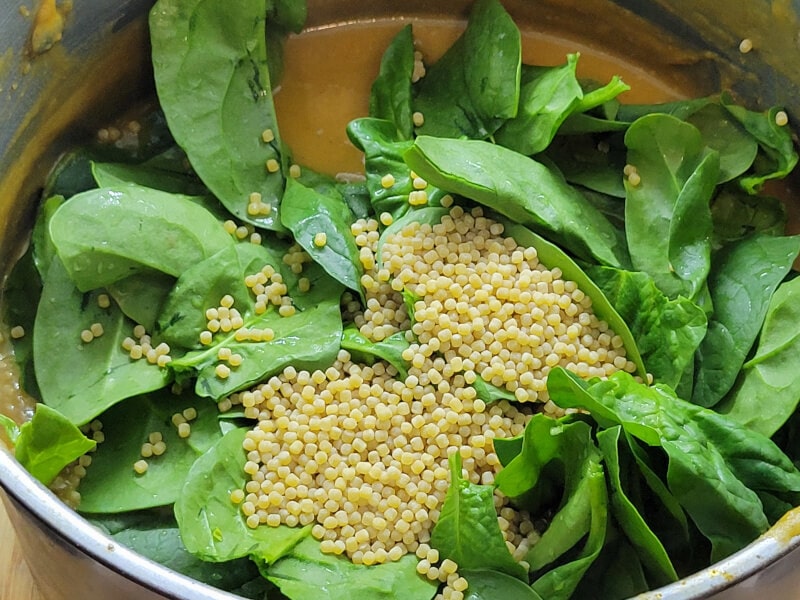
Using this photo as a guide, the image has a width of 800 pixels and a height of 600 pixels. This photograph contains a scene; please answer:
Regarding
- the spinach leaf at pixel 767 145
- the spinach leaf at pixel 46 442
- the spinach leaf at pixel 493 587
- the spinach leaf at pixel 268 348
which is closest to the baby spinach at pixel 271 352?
the spinach leaf at pixel 268 348

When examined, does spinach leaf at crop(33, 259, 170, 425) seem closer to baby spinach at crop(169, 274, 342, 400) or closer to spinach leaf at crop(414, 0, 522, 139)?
baby spinach at crop(169, 274, 342, 400)

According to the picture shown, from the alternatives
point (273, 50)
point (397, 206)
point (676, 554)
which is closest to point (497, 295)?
point (397, 206)

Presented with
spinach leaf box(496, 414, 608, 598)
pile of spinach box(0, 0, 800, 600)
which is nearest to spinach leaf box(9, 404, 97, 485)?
pile of spinach box(0, 0, 800, 600)

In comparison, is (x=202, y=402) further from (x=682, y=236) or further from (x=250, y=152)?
(x=682, y=236)

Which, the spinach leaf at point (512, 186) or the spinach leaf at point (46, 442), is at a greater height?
the spinach leaf at point (512, 186)

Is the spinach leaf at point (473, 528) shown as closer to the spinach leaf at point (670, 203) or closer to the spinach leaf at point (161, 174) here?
the spinach leaf at point (670, 203)

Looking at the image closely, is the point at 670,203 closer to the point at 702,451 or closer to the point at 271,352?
the point at 702,451
